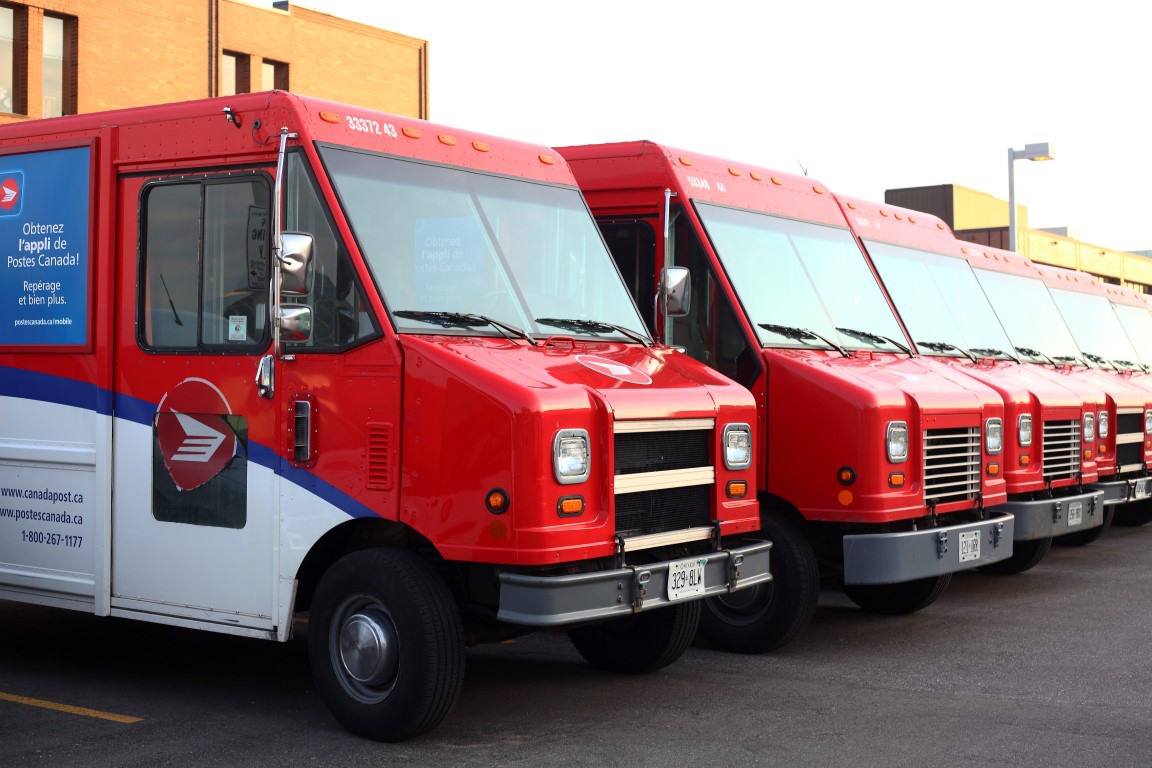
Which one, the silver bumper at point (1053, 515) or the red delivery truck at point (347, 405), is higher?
the red delivery truck at point (347, 405)

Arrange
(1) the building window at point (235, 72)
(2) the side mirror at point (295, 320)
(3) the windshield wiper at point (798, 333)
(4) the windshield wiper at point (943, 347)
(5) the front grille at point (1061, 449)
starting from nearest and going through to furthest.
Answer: (2) the side mirror at point (295, 320) < (3) the windshield wiper at point (798, 333) < (4) the windshield wiper at point (943, 347) < (5) the front grille at point (1061, 449) < (1) the building window at point (235, 72)

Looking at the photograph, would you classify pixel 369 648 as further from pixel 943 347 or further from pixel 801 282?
pixel 943 347

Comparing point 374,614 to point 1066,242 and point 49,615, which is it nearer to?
point 49,615

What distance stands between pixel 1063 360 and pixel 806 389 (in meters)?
6.19

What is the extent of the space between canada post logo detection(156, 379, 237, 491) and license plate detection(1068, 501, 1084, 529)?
6.81m

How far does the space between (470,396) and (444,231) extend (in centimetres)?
116

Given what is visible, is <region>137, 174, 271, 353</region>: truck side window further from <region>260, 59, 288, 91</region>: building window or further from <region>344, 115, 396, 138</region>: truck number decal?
<region>260, 59, 288, 91</region>: building window

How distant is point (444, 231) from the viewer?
7.08 metres

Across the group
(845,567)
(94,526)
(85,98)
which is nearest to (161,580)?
(94,526)

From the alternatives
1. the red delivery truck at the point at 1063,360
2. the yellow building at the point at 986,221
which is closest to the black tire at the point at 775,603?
the red delivery truck at the point at 1063,360

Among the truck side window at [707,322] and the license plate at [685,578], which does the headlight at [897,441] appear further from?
the license plate at [685,578]

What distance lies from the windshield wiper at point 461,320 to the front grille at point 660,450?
2.42 feet

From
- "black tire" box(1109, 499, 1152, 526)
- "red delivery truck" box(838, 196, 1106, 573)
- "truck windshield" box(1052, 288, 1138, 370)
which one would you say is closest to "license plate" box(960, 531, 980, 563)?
"red delivery truck" box(838, 196, 1106, 573)

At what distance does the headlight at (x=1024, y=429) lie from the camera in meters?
10.6
